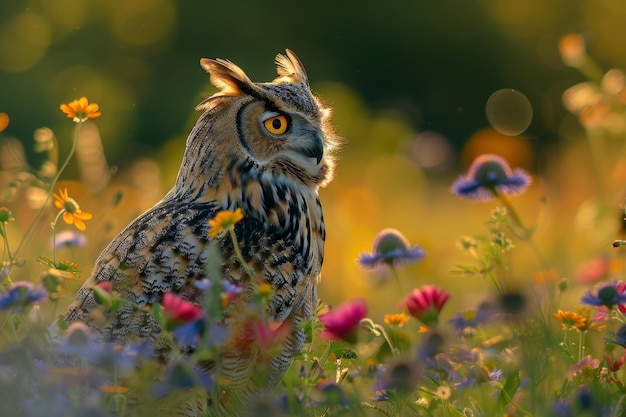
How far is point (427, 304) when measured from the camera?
5.65 ft

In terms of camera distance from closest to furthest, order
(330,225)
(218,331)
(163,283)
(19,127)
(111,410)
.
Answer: (218,331) → (111,410) → (163,283) → (330,225) → (19,127)

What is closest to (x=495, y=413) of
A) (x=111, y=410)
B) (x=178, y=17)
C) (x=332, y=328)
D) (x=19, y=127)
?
(x=332, y=328)

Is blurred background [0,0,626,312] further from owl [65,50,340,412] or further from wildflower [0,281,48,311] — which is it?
wildflower [0,281,48,311]

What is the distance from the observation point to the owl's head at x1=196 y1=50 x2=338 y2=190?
252 centimetres

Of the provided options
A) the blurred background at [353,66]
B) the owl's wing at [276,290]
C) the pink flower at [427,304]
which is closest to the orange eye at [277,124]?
the owl's wing at [276,290]

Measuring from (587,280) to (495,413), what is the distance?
56cm

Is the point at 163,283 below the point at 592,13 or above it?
below

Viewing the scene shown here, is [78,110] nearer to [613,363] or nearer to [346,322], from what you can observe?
[346,322]

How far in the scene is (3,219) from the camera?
5.83 ft

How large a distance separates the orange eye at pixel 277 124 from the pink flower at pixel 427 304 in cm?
91

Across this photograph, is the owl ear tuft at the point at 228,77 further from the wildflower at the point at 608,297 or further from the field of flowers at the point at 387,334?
the wildflower at the point at 608,297

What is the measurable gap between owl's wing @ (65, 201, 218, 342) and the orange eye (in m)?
0.40

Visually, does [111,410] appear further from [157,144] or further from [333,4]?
[333,4]

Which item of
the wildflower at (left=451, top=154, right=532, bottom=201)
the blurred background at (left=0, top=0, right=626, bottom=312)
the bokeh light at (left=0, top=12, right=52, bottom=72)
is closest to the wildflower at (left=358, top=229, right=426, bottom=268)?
the wildflower at (left=451, top=154, right=532, bottom=201)
